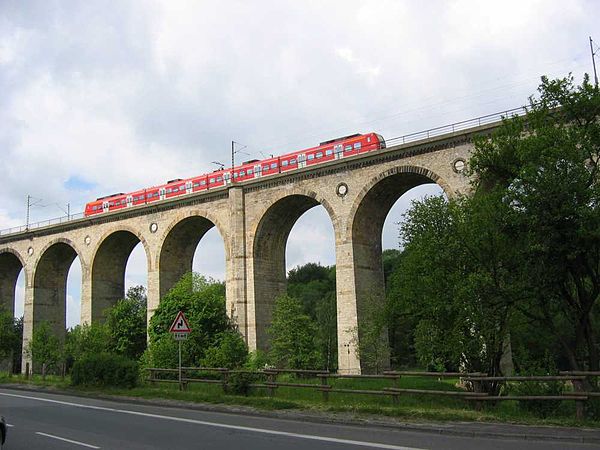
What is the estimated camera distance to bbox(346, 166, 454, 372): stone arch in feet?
96.4

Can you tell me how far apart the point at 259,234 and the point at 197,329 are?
6203 millimetres

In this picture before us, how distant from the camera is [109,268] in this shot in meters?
44.8

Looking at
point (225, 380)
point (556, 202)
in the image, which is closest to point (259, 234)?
point (225, 380)

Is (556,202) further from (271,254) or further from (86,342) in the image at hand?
(86,342)

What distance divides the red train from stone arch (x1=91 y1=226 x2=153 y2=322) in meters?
3.71

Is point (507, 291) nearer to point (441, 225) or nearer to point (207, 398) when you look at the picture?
point (441, 225)

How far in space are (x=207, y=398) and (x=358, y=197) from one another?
616 inches

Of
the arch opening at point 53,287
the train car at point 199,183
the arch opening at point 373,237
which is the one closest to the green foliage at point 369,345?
the arch opening at point 373,237

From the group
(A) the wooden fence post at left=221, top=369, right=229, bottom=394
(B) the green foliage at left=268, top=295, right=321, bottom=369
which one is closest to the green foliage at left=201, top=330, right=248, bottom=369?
(B) the green foliage at left=268, top=295, right=321, bottom=369

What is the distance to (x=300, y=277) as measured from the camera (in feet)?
301

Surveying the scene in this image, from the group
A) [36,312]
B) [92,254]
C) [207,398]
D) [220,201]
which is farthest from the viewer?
[36,312]

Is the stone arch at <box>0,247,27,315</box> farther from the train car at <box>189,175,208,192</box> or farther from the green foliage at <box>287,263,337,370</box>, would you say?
the green foliage at <box>287,263,337,370</box>

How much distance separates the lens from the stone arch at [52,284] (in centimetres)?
4784

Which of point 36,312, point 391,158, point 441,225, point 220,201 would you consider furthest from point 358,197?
point 36,312
